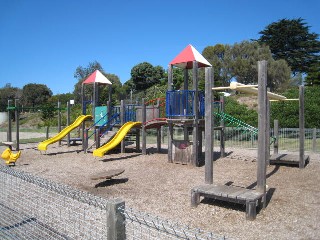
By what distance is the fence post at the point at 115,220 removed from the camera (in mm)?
2551

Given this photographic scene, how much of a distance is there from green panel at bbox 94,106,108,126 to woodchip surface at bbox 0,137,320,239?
7.01ft

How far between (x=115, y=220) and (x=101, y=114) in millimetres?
13048

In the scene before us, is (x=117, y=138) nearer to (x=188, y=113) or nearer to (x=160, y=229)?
(x=188, y=113)

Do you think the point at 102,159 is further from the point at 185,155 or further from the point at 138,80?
the point at 138,80

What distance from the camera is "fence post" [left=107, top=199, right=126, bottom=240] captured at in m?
2.55

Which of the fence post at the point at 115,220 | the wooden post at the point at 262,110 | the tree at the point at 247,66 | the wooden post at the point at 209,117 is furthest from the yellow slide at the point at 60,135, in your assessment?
the tree at the point at 247,66

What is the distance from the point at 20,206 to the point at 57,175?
3750 mm

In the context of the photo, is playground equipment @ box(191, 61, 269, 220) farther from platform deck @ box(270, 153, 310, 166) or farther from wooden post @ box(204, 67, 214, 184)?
platform deck @ box(270, 153, 310, 166)

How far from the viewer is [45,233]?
13.9ft

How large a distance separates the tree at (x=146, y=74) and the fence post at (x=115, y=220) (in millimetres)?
51850

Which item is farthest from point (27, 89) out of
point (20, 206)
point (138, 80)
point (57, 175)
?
point (20, 206)

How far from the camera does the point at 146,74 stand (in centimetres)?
5459

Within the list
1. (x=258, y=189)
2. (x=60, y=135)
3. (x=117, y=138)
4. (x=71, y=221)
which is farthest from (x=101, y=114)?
(x=258, y=189)

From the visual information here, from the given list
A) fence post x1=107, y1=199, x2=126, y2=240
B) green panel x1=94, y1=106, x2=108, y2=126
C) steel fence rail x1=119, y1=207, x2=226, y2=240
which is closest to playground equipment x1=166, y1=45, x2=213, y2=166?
green panel x1=94, y1=106, x2=108, y2=126
